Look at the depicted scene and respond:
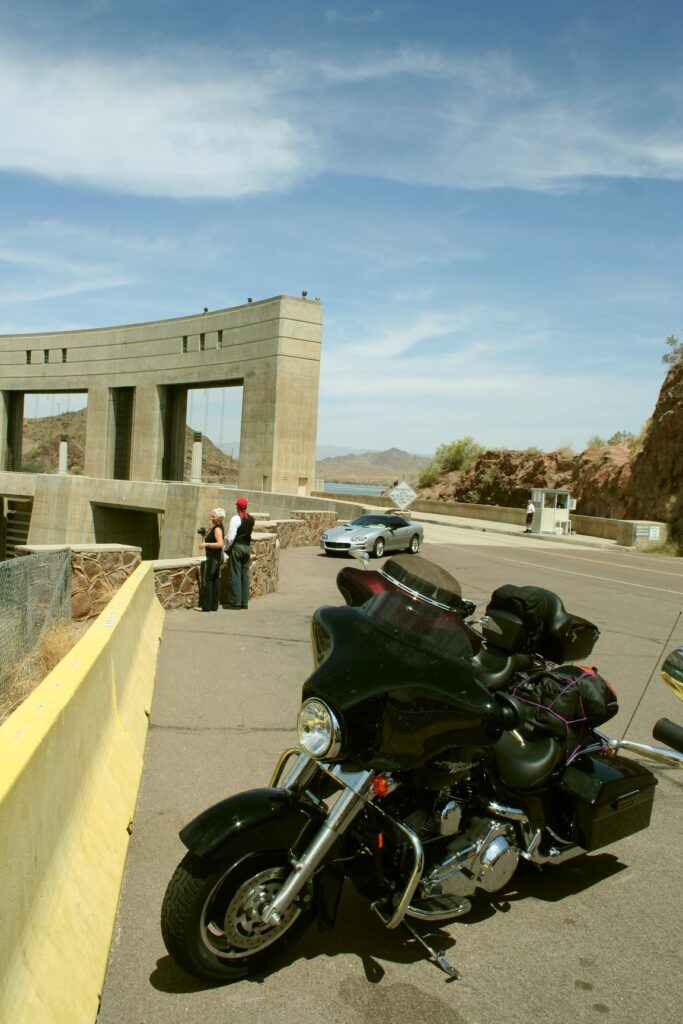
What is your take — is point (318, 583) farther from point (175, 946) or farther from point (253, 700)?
point (175, 946)

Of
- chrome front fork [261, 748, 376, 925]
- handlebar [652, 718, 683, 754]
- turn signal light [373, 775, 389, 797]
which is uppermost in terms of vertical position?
handlebar [652, 718, 683, 754]

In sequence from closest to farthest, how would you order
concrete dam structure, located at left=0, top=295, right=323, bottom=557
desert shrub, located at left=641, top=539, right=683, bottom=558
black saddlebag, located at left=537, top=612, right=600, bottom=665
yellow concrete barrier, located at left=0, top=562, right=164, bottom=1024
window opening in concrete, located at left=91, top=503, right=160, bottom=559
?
yellow concrete barrier, located at left=0, top=562, right=164, bottom=1024 → black saddlebag, located at left=537, top=612, right=600, bottom=665 → desert shrub, located at left=641, top=539, right=683, bottom=558 → concrete dam structure, located at left=0, top=295, right=323, bottom=557 → window opening in concrete, located at left=91, top=503, right=160, bottom=559

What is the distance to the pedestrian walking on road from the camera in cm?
1224

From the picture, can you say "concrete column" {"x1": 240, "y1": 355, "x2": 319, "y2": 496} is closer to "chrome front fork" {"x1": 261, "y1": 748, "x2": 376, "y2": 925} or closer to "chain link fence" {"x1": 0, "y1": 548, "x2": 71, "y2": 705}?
"chain link fence" {"x1": 0, "y1": 548, "x2": 71, "y2": 705}

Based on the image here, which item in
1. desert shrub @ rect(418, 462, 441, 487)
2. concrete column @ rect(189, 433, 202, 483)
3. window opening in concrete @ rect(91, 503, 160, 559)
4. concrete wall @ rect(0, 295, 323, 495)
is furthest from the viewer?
desert shrub @ rect(418, 462, 441, 487)

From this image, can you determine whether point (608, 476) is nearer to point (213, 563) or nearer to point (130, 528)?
point (130, 528)

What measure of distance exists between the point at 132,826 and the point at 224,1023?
1885mm

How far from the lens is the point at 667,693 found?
343 inches

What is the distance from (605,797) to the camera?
395 centimetres

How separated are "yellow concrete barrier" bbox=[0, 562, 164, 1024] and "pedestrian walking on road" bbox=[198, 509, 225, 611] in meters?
6.89

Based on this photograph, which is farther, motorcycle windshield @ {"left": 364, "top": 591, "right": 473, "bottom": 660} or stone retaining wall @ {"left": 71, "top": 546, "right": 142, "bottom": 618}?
stone retaining wall @ {"left": 71, "top": 546, "right": 142, "bottom": 618}

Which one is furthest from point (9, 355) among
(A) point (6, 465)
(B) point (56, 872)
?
(B) point (56, 872)

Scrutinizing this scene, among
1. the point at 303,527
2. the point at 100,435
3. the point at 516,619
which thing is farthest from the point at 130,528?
the point at 516,619

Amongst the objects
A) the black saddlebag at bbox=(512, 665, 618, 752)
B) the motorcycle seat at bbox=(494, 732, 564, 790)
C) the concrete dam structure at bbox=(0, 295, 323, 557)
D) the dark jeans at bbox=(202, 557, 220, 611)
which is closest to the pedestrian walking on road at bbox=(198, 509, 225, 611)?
the dark jeans at bbox=(202, 557, 220, 611)
